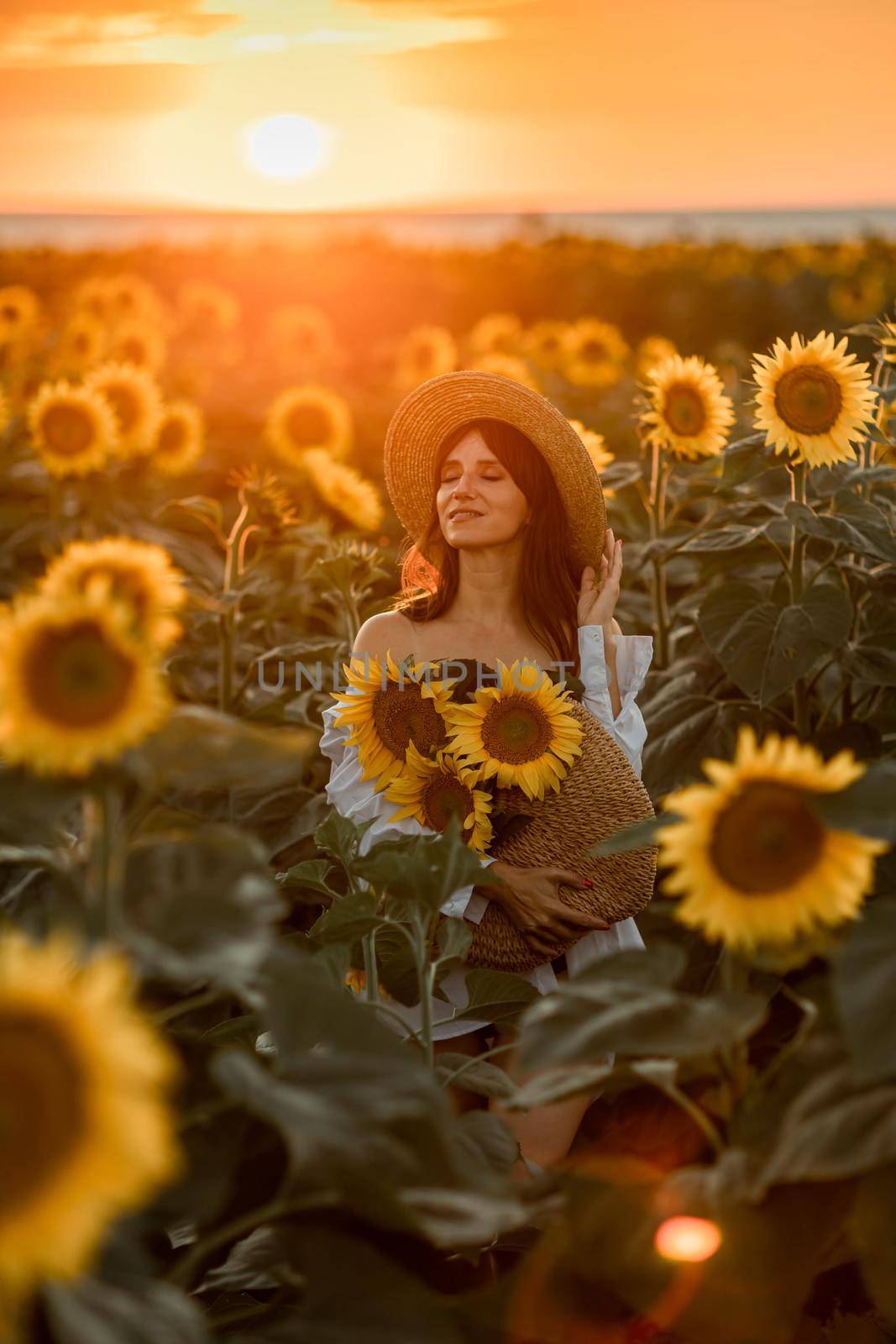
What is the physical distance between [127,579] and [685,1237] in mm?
620

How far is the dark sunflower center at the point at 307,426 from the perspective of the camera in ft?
13.8

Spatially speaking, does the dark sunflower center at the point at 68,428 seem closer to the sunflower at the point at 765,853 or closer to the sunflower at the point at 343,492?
the sunflower at the point at 343,492

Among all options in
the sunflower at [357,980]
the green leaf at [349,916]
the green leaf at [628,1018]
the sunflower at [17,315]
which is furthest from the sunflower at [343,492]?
the sunflower at [17,315]

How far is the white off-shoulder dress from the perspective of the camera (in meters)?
2.05

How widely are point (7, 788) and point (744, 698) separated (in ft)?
Result: 6.35

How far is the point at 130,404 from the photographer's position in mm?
4059

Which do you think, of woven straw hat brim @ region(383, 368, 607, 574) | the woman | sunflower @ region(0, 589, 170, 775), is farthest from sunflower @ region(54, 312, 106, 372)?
sunflower @ region(0, 589, 170, 775)

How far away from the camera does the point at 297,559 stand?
11.7 feet

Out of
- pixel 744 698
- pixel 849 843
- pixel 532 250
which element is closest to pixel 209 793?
pixel 744 698

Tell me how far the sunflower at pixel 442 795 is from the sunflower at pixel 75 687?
3.32 ft

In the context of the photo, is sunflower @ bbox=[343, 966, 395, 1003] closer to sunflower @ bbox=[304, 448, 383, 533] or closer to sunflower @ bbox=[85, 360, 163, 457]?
sunflower @ bbox=[304, 448, 383, 533]

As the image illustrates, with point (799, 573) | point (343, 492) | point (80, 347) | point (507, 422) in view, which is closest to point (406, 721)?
point (507, 422)

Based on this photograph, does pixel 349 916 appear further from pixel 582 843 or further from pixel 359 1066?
pixel 582 843

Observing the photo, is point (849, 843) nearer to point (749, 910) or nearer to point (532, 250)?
point (749, 910)
